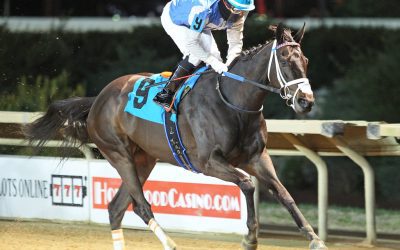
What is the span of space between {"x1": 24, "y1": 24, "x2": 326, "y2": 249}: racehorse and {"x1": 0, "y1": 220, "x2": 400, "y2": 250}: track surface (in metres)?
0.86

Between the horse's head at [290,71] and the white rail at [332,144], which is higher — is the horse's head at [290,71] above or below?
above

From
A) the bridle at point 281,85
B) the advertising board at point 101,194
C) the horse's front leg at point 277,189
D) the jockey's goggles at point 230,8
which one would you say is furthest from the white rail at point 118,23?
the horse's front leg at point 277,189

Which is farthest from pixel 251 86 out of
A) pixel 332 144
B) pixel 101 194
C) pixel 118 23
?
pixel 118 23

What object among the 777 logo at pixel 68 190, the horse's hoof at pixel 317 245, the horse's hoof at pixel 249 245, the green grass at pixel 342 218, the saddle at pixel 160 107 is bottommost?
the green grass at pixel 342 218

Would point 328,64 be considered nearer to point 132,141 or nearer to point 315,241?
point 132,141

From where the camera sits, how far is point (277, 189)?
6250 millimetres

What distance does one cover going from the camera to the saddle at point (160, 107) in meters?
6.77

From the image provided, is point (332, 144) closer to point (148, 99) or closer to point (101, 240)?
point (148, 99)

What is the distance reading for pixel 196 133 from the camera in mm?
6539

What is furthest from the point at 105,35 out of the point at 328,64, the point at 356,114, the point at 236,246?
the point at 236,246

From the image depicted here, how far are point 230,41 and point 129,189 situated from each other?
4.58ft

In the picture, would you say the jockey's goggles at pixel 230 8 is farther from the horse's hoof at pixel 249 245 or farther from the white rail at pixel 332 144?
→ the horse's hoof at pixel 249 245

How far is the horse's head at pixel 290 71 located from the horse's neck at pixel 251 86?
117 millimetres

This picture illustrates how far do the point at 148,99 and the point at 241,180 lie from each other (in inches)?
49.7
